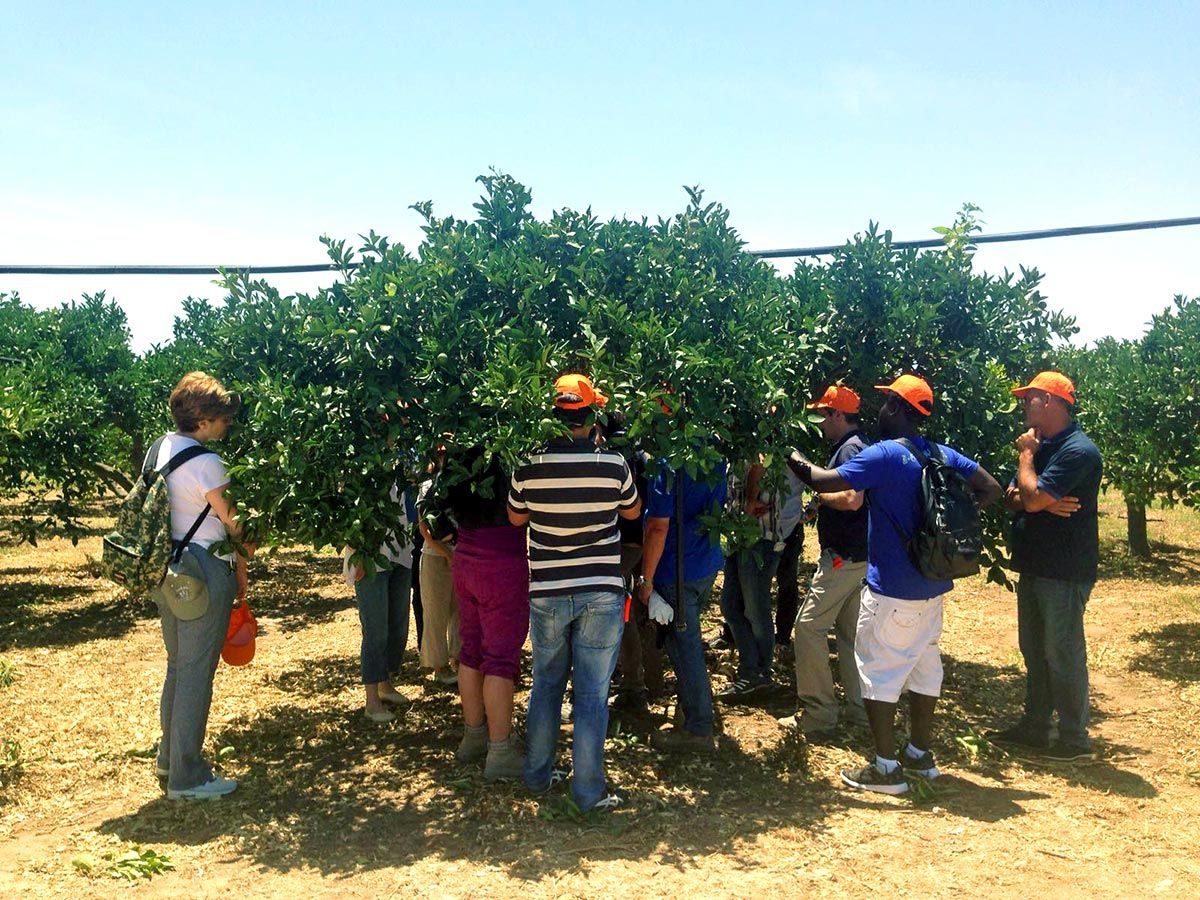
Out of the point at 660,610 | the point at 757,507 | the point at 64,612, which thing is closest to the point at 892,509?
the point at 660,610

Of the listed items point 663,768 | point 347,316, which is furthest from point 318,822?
point 347,316

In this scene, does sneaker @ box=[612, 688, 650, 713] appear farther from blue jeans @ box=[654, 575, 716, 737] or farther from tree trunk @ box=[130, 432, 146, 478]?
tree trunk @ box=[130, 432, 146, 478]

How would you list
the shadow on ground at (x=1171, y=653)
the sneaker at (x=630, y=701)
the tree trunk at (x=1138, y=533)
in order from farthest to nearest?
the tree trunk at (x=1138, y=533) < the shadow on ground at (x=1171, y=653) < the sneaker at (x=630, y=701)

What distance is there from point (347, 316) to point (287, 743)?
9.07ft

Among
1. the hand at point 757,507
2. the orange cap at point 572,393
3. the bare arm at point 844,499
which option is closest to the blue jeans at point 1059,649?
the bare arm at point 844,499

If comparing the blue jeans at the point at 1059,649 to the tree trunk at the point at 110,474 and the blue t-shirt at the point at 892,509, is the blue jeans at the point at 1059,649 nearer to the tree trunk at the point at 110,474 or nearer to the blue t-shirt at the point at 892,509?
the blue t-shirt at the point at 892,509

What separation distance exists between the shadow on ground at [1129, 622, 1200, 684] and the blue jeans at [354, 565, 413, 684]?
5852mm

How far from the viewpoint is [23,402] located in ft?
32.3

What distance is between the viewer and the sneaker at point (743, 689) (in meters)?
→ 7.09

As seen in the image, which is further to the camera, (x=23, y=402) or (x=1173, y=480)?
(x=1173, y=480)

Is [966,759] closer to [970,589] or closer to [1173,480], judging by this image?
[970,589]

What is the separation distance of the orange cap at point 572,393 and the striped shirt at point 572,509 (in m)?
0.20

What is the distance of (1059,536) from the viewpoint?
5.83 m

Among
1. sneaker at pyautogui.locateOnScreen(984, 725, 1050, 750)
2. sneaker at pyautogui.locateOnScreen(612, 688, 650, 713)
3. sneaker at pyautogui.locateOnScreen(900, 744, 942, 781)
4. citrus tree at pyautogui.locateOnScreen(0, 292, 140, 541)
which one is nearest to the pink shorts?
sneaker at pyautogui.locateOnScreen(612, 688, 650, 713)
